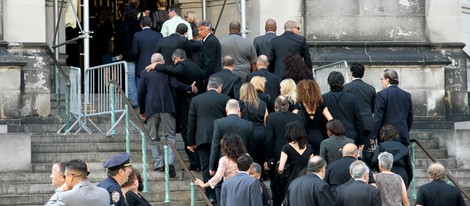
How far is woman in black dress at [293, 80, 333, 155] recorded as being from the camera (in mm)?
20625

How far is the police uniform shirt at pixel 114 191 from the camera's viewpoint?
15.8 m

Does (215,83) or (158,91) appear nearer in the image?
(215,83)

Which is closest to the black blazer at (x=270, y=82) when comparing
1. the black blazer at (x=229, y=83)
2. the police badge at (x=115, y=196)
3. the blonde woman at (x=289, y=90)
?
the black blazer at (x=229, y=83)

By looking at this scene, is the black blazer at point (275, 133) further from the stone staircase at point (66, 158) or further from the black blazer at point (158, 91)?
the black blazer at point (158, 91)

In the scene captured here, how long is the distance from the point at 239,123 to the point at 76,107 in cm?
448

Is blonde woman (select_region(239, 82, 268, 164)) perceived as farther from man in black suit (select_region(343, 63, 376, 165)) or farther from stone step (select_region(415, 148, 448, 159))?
stone step (select_region(415, 148, 448, 159))

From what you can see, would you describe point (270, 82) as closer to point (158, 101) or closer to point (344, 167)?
point (158, 101)

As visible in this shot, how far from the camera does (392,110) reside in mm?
21594

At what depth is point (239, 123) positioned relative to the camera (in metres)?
20.1

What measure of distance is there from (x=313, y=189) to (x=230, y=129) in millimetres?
2793

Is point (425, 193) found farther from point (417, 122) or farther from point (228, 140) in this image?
point (417, 122)

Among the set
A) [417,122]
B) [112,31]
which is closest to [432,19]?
[417,122]

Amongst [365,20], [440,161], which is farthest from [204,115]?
[365,20]

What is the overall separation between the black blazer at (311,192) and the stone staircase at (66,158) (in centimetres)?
349
